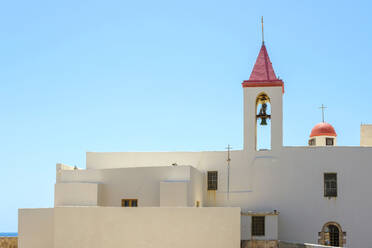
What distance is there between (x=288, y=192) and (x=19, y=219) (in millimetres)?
11891

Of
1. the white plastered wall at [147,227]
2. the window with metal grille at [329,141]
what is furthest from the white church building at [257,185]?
the window with metal grille at [329,141]

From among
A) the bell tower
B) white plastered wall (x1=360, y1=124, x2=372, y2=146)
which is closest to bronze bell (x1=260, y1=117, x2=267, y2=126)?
the bell tower

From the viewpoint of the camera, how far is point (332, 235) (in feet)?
85.6

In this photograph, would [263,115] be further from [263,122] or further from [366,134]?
[366,134]

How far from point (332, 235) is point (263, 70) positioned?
8.20m

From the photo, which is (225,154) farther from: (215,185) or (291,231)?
(291,231)

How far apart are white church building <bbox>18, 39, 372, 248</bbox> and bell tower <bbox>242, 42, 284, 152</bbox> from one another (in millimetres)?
46

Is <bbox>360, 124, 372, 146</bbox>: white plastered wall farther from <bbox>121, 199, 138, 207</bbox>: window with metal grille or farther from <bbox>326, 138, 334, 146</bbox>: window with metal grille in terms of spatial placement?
<bbox>121, 199, 138, 207</bbox>: window with metal grille

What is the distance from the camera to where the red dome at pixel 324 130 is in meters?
32.0

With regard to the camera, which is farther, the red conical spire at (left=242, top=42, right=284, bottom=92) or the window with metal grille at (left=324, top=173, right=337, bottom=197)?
the red conical spire at (left=242, top=42, right=284, bottom=92)

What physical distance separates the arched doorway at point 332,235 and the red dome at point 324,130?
7.16 metres

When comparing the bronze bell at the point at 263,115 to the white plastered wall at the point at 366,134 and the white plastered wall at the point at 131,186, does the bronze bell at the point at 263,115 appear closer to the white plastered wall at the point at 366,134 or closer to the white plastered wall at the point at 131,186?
the white plastered wall at the point at 131,186

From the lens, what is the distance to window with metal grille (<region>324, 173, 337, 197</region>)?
86.2ft

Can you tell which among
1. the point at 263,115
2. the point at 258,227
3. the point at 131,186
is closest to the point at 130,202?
the point at 131,186
